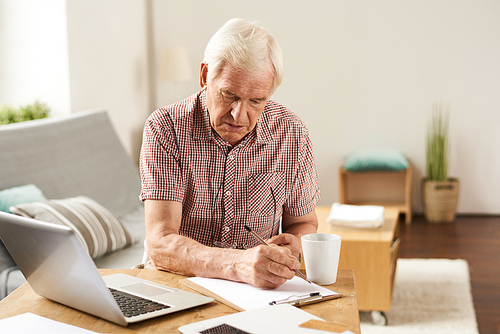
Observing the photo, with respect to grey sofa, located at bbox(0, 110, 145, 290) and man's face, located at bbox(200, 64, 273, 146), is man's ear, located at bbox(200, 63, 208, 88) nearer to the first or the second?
man's face, located at bbox(200, 64, 273, 146)

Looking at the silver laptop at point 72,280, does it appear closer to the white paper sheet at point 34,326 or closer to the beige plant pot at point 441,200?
the white paper sheet at point 34,326

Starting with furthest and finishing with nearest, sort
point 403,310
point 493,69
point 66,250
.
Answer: point 493,69
point 403,310
point 66,250

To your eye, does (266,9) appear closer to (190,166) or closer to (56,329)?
(190,166)

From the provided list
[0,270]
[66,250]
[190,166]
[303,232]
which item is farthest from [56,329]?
[0,270]

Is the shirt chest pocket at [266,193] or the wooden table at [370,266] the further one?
the wooden table at [370,266]

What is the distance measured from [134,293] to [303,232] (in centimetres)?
58

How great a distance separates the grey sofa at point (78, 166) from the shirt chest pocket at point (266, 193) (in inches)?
37.8

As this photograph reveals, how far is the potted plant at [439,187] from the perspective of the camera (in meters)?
4.59

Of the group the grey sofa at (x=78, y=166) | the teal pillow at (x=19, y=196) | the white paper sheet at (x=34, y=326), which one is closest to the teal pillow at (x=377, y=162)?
the grey sofa at (x=78, y=166)

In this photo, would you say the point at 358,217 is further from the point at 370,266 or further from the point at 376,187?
the point at 376,187

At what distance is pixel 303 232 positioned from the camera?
1.55 m

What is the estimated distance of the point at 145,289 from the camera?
112 cm

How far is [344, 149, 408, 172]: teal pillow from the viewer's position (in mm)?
4605

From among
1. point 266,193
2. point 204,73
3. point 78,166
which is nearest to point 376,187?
point 78,166
